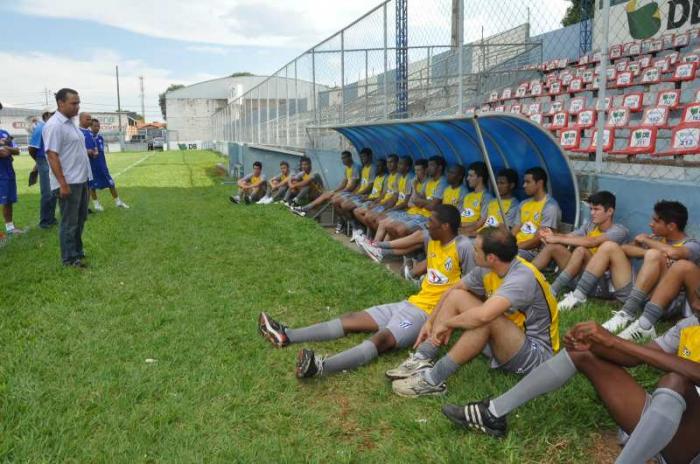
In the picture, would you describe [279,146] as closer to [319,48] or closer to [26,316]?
[319,48]

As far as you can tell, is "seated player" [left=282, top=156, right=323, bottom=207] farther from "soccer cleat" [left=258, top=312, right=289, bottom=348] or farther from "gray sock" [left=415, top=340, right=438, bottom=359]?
"gray sock" [left=415, top=340, right=438, bottom=359]

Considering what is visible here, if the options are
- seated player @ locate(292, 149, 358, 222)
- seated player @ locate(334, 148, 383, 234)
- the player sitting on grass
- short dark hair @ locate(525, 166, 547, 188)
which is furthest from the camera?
seated player @ locate(292, 149, 358, 222)

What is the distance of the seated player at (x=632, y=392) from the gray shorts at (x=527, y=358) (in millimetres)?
520

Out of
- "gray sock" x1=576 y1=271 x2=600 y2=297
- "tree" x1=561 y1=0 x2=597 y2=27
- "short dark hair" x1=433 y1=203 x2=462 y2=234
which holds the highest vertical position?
"tree" x1=561 y1=0 x2=597 y2=27

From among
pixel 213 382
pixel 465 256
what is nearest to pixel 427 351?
pixel 465 256

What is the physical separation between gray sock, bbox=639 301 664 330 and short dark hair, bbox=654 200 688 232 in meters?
0.66

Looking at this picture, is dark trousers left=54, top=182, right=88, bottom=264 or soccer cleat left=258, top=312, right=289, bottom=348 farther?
dark trousers left=54, top=182, right=88, bottom=264

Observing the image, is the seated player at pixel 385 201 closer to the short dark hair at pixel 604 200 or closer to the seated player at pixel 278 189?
the short dark hair at pixel 604 200

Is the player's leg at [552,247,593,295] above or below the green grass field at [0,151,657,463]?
above

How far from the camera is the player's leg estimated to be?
4.86 m

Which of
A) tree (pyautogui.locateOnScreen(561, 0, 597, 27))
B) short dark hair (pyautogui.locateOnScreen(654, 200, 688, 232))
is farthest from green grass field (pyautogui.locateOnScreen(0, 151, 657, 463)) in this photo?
tree (pyautogui.locateOnScreen(561, 0, 597, 27))

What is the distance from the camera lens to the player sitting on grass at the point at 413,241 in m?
6.19

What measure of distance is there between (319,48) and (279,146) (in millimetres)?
4774

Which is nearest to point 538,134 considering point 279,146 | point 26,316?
point 26,316
